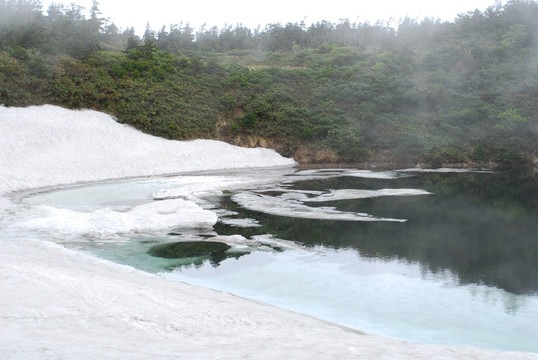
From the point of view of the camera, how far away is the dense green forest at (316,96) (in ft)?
145

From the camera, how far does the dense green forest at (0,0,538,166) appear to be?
4431cm

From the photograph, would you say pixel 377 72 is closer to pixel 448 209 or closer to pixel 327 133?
pixel 327 133

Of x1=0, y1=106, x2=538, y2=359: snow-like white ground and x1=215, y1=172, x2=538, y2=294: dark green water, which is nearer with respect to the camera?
x1=0, y1=106, x2=538, y2=359: snow-like white ground

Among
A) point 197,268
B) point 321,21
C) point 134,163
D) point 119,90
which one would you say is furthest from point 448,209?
point 321,21

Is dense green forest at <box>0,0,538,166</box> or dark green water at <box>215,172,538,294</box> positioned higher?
dense green forest at <box>0,0,538,166</box>

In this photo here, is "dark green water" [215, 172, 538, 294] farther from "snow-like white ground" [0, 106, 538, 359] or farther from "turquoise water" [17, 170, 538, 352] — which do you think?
"snow-like white ground" [0, 106, 538, 359]

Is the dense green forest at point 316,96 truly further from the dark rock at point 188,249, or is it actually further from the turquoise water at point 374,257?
the dark rock at point 188,249

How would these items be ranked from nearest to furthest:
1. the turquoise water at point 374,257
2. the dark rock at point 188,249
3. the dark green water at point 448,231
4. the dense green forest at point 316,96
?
the turquoise water at point 374,257 → the dark green water at point 448,231 → the dark rock at point 188,249 → the dense green forest at point 316,96

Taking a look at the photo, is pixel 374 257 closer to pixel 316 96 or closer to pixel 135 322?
pixel 135 322

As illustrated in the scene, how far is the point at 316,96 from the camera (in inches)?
2323

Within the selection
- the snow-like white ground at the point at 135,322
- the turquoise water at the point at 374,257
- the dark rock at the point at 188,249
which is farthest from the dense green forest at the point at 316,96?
the snow-like white ground at the point at 135,322

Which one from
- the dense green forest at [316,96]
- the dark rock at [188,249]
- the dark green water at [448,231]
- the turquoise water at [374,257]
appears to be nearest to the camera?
the turquoise water at [374,257]

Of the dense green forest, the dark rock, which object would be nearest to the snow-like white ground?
the dark rock

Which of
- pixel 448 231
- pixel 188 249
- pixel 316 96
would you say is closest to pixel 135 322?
pixel 188 249
